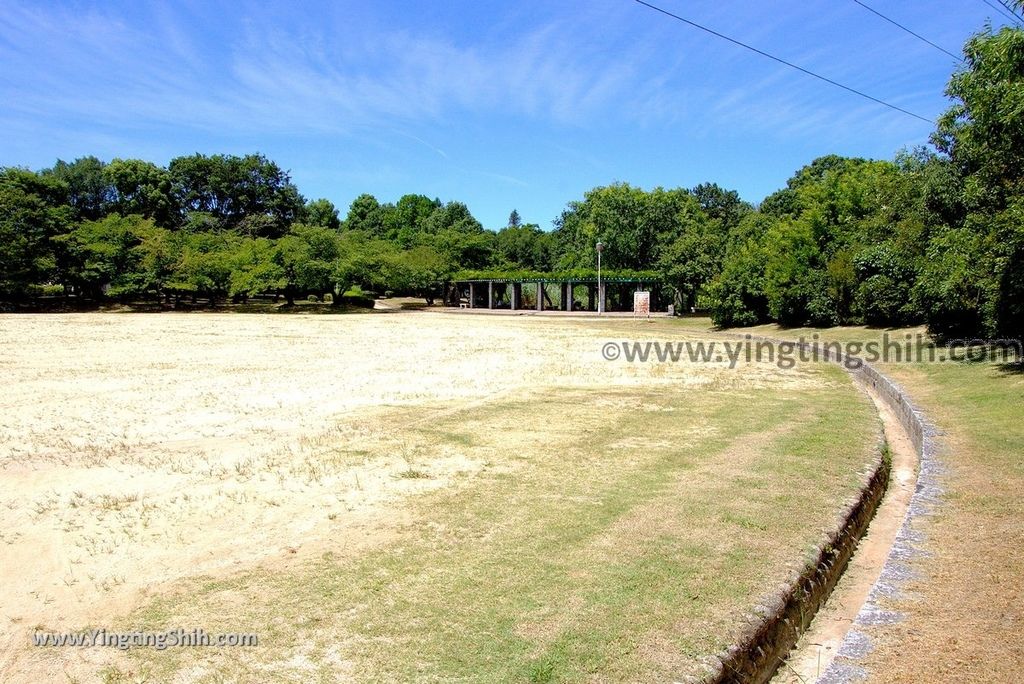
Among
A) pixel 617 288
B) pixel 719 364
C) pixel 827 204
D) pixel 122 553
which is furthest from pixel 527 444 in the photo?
pixel 617 288

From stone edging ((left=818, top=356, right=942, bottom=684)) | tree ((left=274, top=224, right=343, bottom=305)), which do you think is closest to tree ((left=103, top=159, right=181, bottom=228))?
tree ((left=274, top=224, right=343, bottom=305))

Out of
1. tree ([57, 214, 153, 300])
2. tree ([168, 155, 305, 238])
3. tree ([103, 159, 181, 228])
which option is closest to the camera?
tree ([57, 214, 153, 300])

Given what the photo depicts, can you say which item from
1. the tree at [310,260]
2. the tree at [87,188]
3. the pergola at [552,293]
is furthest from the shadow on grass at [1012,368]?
the tree at [87,188]

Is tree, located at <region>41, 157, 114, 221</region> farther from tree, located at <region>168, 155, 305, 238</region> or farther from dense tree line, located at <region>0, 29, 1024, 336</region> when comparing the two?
tree, located at <region>168, 155, 305, 238</region>

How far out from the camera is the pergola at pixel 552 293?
53500 millimetres

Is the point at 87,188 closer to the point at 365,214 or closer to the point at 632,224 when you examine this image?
the point at 365,214

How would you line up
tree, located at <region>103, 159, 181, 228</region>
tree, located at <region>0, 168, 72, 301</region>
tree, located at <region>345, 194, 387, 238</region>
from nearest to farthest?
tree, located at <region>0, 168, 72, 301</region> → tree, located at <region>103, 159, 181, 228</region> → tree, located at <region>345, 194, 387, 238</region>

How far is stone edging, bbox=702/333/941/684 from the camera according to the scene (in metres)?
3.87

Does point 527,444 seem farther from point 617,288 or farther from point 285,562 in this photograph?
point 617,288

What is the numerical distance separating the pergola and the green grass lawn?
43731mm

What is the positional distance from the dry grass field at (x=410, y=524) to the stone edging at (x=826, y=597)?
16cm

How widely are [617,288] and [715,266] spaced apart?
11.2 m

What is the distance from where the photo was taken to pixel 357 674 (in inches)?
144

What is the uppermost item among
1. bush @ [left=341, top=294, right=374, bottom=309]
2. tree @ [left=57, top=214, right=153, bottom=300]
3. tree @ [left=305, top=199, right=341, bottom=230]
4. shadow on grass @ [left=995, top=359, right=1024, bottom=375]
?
tree @ [left=305, top=199, right=341, bottom=230]
